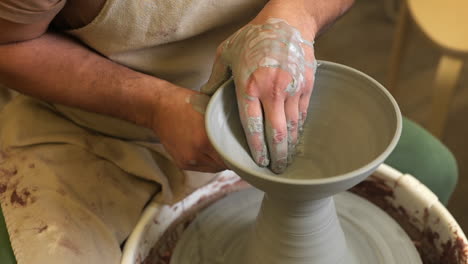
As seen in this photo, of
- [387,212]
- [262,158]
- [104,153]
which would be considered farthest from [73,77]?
[387,212]

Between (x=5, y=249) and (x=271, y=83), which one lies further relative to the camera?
(x=5, y=249)

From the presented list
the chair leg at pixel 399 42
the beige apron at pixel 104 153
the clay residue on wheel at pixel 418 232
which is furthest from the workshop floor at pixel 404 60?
the beige apron at pixel 104 153

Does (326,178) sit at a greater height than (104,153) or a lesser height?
greater

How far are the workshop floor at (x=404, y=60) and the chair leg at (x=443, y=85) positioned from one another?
34 cm

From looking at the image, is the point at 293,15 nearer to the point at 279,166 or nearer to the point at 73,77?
the point at 279,166

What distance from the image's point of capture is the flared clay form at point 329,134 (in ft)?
2.34

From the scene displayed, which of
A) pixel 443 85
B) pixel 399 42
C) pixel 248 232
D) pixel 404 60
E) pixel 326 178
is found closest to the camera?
pixel 326 178

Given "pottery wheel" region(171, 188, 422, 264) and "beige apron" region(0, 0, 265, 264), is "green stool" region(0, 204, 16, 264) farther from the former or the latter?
"pottery wheel" region(171, 188, 422, 264)

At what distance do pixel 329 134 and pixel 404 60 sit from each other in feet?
5.84

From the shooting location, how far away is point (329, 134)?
0.92 metres

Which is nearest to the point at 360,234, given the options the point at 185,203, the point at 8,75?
the point at 185,203

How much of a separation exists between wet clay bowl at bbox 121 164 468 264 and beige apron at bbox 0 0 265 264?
33mm

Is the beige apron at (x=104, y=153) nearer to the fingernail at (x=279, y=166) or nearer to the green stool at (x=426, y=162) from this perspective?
the fingernail at (x=279, y=166)

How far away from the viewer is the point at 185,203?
1126 millimetres
